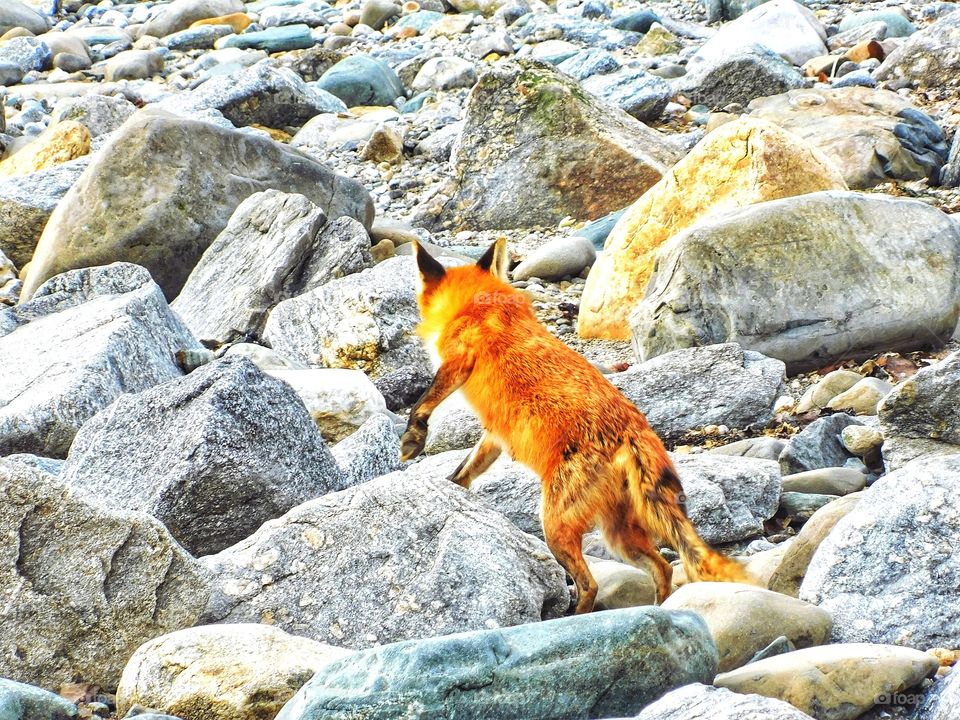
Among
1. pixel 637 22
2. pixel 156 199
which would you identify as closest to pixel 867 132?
pixel 156 199

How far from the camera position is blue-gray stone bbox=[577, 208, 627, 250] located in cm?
1240

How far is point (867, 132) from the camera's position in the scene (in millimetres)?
12844

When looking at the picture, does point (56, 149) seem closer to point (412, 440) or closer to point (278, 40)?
point (278, 40)

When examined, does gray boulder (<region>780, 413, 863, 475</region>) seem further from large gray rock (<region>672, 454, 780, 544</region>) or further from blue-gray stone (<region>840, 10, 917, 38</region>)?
blue-gray stone (<region>840, 10, 917, 38</region>)

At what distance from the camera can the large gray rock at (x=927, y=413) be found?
5.91m

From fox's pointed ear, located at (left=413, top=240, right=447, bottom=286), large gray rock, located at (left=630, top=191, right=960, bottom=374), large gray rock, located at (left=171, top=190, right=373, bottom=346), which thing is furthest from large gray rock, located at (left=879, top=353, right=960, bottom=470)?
large gray rock, located at (left=171, top=190, right=373, bottom=346)

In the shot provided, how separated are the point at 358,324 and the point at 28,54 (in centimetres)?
1812

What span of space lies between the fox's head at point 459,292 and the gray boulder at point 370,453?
42.4 inches

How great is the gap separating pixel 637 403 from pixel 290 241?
15.3ft

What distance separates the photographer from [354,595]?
487cm

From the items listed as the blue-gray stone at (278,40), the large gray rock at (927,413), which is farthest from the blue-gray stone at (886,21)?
the large gray rock at (927,413)

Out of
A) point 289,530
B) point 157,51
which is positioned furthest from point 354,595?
point 157,51

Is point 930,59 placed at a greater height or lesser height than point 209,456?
lesser

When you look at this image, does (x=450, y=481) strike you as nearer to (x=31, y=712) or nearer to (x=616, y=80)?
(x=31, y=712)
